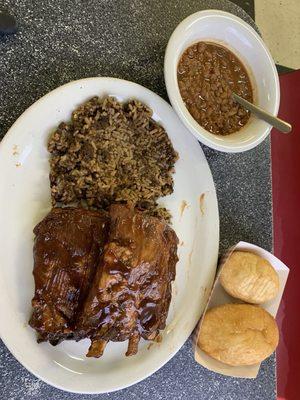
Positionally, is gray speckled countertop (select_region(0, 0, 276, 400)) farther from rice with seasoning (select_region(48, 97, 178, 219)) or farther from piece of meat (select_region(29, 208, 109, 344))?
piece of meat (select_region(29, 208, 109, 344))

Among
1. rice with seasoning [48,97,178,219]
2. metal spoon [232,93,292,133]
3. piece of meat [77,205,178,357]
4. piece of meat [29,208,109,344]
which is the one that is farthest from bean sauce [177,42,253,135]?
piece of meat [29,208,109,344]

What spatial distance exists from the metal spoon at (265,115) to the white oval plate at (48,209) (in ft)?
0.76

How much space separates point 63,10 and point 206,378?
5.28ft

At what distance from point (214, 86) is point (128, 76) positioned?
38 centimetres

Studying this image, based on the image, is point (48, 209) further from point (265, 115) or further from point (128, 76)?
point (265, 115)

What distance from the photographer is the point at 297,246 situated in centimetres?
245

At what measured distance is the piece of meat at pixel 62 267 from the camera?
5.15 ft

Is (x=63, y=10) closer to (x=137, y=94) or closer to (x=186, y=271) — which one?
(x=137, y=94)

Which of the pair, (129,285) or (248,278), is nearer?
(129,285)

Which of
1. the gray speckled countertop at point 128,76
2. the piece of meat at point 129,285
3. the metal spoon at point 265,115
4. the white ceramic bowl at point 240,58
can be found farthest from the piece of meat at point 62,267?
the metal spoon at point 265,115

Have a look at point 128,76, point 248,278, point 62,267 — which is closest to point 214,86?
point 128,76

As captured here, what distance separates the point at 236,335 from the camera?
73.8 inches

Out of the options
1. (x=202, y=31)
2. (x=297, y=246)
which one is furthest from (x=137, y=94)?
(x=297, y=246)

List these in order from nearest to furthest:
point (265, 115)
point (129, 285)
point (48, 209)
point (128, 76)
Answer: point (129, 285) < point (48, 209) < point (265, 115) < point (128, 76)
